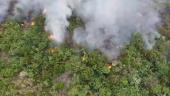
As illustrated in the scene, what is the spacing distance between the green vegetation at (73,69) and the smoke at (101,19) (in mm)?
308

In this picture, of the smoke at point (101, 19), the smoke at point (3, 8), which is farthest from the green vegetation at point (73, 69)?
the smoke at point (3, 8)

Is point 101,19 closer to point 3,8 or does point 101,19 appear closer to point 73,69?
point 73,69

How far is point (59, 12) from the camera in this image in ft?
40.0

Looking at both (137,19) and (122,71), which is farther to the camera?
(137,19)

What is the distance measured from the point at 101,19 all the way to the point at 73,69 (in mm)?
2206

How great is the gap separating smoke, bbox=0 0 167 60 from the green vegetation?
308 mm

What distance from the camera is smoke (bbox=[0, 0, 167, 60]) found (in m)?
12.0

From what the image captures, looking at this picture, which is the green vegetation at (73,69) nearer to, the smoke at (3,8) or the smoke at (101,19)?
the smoke at (101,19)

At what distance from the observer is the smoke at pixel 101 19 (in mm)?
11984

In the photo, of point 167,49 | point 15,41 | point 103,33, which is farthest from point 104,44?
point 15,41

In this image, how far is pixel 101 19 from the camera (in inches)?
489

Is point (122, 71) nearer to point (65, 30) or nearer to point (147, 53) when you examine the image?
point (147, 53)

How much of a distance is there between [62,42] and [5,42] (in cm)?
184

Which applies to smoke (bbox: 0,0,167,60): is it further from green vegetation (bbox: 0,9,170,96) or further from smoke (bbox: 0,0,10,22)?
green vegetation (bbox: 0,9,170,96)
